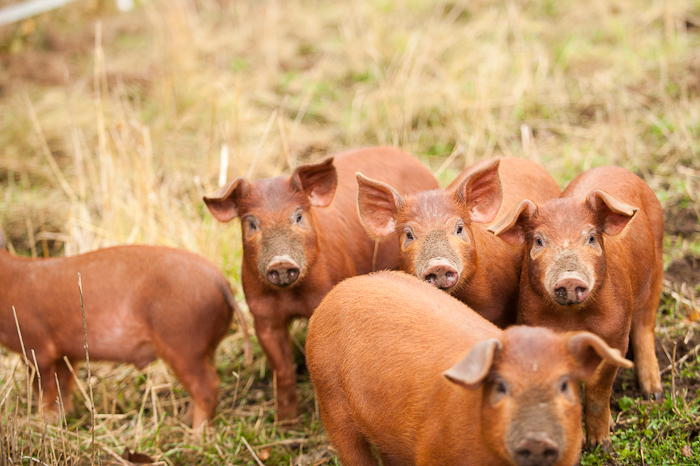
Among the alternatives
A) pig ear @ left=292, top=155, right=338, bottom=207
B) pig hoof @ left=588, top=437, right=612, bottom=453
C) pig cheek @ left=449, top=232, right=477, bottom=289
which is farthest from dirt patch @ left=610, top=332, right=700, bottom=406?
pig ear @ left=292, top=155, right=338, bottom=207

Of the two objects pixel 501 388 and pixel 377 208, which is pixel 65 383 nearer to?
pixel 377 208

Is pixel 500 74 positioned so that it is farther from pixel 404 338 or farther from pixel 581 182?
pixel 404 338

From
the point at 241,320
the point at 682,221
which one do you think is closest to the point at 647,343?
the point at 682,221

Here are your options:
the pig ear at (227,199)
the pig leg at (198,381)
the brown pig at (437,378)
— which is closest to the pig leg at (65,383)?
the pig leg at (198,381)

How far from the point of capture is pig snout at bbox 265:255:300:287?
168 inches

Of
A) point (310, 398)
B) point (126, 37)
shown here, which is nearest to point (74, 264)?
point (310, 398)

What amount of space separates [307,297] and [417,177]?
159 cm

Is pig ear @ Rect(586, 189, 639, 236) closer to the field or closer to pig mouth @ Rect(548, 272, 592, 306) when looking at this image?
pig mouth @ Rect(548, 272, 592, 306)

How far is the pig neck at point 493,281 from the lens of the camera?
4262 mm

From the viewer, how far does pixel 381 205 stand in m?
4.46

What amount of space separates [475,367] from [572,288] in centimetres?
110

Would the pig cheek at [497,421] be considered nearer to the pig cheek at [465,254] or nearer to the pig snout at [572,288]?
the pig snout at [572,288]

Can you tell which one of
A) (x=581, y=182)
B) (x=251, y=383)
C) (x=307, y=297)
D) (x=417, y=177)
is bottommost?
(x=251, y=383)

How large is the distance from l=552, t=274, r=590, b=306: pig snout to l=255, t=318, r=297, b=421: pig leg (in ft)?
6.98
